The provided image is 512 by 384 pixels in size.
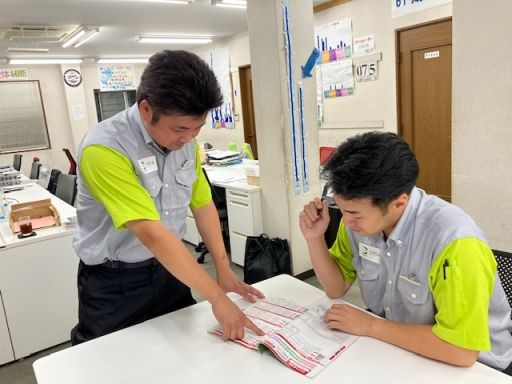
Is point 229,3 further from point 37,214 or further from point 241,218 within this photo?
point 37,214

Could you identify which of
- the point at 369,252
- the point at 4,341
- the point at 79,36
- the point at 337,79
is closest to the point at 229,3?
the point at 337,79

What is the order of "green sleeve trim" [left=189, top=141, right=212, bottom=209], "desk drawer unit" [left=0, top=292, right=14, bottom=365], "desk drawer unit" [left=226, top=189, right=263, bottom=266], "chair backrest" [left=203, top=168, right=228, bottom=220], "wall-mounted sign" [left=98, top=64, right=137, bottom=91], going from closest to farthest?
"green sleeve trim" [left=189, top=141, right=212, bottom=209]
"desk drawer unit" [left=0, top=292, right=14, bottom=365]
"desk drawer unit" [left=226, top=189, right=263, bottom=266]
"chair backrest" [left=203, top=168, right=228, bottom=220]
"wall-mounted sign" [left=98, top=64, right=137, bottom=91]

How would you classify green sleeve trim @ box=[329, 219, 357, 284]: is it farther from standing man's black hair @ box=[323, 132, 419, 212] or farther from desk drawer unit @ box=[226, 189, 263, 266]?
desk drawer unit @ box=[226, 189, 263, 266]

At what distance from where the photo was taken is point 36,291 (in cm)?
258

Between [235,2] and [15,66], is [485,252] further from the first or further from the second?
[15,66]

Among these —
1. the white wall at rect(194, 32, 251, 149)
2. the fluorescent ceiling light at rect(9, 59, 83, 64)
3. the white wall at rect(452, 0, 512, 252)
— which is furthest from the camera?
the fluorescent ceiling light at rect(9, 59, 83, 64)

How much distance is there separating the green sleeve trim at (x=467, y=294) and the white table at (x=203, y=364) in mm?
89

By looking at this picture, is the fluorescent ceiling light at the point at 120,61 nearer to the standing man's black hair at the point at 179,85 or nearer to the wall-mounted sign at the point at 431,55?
the wall-mounted sign at the point at 431,55

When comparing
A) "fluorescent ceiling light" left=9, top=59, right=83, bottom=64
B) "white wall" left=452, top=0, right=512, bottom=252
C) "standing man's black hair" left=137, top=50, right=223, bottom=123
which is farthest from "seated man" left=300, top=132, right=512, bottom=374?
"fluorescent ceiling light" left=9, top=59, right=83, bottom=64

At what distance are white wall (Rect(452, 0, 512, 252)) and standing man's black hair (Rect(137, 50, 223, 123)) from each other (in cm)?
199

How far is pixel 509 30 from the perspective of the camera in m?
2.30

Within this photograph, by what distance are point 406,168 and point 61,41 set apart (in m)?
6.55

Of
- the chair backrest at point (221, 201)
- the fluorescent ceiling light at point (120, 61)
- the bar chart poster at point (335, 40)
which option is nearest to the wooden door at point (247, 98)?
the bar chart poster at point (335, 40)

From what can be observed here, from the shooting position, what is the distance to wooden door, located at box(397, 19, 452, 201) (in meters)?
4.34
